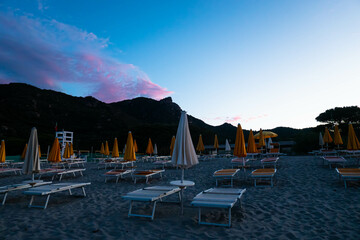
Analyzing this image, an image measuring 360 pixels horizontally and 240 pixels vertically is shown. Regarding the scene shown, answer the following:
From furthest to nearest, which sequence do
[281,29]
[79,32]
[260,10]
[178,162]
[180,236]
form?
[79,32] → [281,29] → [260,10] → [178,162] → [180,236]

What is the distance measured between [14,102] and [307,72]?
78.4 metres

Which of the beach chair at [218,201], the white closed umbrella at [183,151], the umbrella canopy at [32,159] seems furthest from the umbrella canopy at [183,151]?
the umbrella canopy at [32,159]

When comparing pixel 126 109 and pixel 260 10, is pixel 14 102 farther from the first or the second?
pixel 260 10

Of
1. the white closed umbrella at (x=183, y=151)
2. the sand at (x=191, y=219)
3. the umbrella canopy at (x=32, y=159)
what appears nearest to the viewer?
the sand at (x=191, y=219)

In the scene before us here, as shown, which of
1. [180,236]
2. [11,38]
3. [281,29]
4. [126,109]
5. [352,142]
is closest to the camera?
[180,236]

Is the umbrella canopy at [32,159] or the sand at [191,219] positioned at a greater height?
the umbrella canopy at [32,159]

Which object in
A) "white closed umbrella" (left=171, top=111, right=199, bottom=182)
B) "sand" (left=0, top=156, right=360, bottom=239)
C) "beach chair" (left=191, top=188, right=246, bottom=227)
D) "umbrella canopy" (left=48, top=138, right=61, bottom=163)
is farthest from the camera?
"umbrella canopy" (left=48, top=138, right=61, bottom=163)

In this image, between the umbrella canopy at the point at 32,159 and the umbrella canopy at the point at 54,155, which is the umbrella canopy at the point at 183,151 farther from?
the umbrella canopy at the point at 54,155

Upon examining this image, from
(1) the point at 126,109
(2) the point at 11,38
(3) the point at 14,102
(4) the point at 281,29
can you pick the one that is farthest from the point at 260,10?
(1) the point at 126,109

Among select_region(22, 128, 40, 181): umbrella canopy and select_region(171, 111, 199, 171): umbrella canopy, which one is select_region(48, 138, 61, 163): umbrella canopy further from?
select_region(171, 111, 199, 171): umbrella canopy

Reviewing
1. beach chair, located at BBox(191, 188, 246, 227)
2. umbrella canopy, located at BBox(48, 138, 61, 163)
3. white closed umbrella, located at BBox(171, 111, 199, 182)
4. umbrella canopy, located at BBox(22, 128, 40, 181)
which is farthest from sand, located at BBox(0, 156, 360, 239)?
umbrella canopy, located at BBox(48, 138, 61, 163)

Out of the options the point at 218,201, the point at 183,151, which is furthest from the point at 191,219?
the point at 183,151

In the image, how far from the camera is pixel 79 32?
1486cm

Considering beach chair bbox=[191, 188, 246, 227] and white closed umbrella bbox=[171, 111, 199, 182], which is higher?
white closed umbrella bbox=[171, 111, 199, 182]
